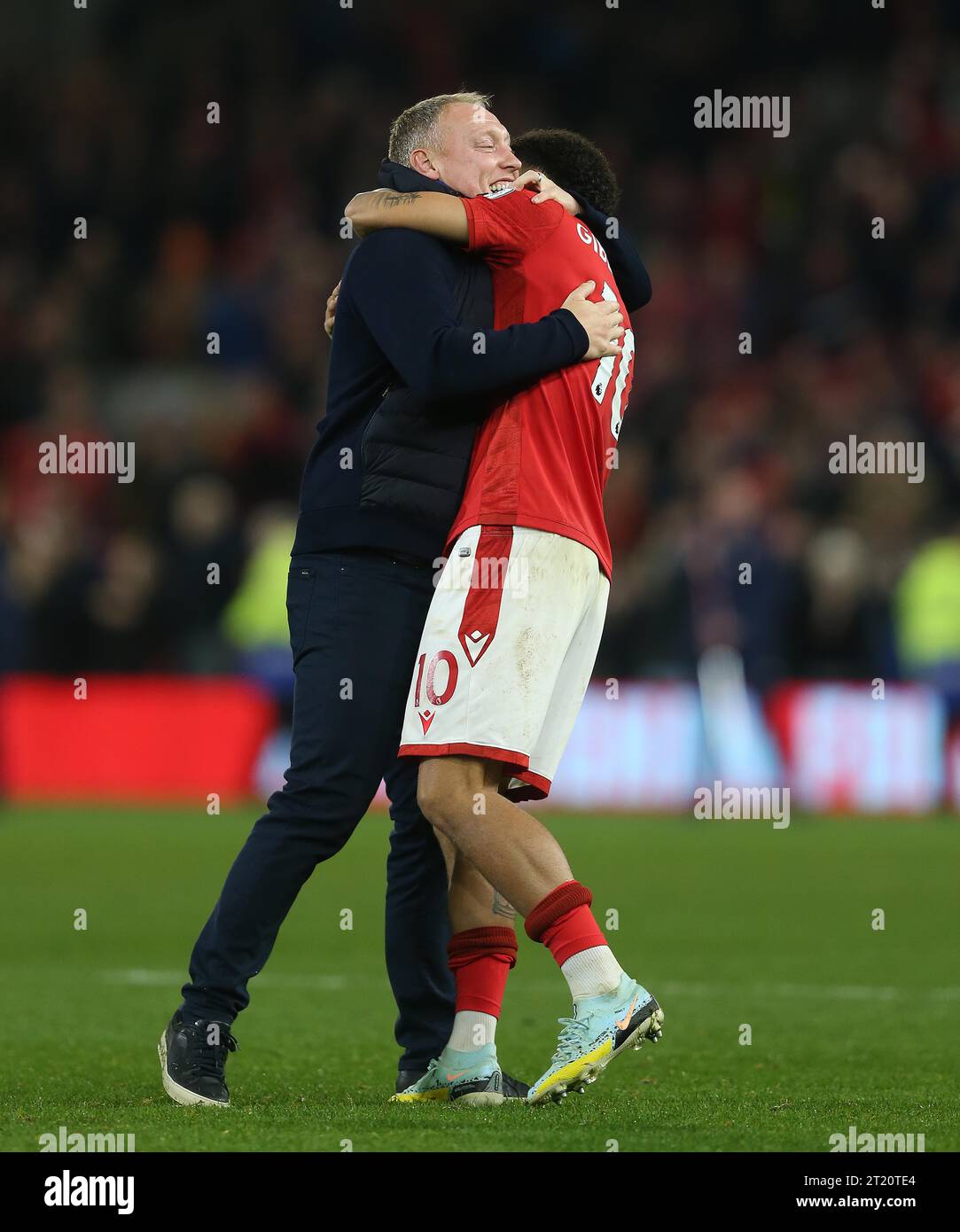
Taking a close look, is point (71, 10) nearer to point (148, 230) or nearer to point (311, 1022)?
point (148, 230)

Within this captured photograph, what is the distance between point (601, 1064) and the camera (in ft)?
14.9

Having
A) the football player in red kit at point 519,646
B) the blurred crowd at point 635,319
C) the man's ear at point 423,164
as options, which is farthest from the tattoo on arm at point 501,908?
the blurred crowd at point 635,319

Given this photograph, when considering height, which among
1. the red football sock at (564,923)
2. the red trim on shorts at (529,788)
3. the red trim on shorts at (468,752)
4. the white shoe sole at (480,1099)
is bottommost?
the white shoe sole at (480,1099)

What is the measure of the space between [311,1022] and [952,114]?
1513cm

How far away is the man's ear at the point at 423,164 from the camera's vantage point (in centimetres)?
518

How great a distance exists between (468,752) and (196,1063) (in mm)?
986

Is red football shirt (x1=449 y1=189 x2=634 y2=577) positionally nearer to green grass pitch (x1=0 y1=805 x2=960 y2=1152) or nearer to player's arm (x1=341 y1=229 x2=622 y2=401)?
player's arm (x1=341 y1=229 x2=622 y2=401)

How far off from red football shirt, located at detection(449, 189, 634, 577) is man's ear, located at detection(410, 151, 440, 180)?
0.21m

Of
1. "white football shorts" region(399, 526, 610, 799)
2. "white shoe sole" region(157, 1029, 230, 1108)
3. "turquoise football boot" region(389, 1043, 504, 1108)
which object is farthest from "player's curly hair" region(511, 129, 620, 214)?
"white shoe sole" region(157, 1029, 230, 1108)

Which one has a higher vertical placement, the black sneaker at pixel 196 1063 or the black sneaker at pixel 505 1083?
the black sneaker at pixel 196 1063

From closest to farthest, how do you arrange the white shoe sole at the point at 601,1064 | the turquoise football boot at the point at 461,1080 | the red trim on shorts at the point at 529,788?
the white shoe sole at the point at 601,1064 < the red trim on shorts at the point at 529,788 < the turquoise football boot at the point at 461,1080

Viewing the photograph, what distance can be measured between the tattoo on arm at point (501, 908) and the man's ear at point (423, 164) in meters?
1.80

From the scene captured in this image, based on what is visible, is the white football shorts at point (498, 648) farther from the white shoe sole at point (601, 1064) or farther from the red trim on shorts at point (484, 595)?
the white shoe sole at point (601, 1064)

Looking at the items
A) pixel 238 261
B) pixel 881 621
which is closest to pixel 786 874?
pixel 881 621
